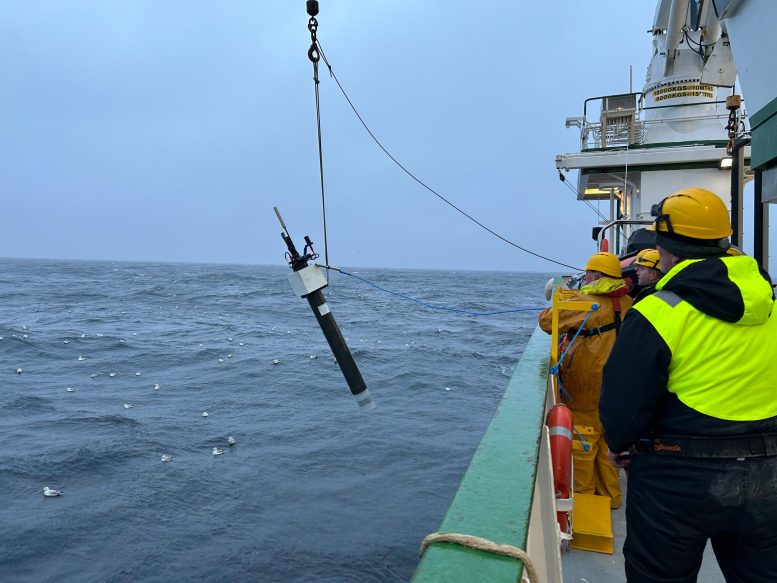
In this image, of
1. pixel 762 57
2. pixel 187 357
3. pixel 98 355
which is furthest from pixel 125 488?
pixel 98 355

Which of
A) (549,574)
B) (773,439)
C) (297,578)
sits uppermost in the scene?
(773,439)

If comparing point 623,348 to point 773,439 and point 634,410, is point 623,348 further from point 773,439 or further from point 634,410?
point 773,439

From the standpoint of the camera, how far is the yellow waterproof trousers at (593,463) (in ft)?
12.4

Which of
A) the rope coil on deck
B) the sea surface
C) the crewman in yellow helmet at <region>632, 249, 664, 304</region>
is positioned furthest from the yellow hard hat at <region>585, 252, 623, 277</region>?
the sea surface

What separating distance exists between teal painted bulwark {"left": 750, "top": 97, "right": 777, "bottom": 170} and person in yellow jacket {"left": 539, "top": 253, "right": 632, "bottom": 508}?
1.06 m

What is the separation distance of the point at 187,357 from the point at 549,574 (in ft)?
51.1

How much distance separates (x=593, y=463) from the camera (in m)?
3.79

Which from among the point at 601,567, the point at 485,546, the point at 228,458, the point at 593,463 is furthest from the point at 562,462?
the point at 228,458

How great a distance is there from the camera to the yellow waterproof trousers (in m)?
3.77

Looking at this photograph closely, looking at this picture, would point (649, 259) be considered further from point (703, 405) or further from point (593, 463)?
point (703, 405)

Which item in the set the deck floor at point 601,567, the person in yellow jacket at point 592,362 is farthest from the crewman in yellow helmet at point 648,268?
the deck floor at point 601,567

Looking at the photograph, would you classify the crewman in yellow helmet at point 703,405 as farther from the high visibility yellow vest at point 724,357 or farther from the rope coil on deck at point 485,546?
the rope coil on deck at point 485,546

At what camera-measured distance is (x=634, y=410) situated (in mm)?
1878

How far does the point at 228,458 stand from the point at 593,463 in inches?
221
